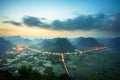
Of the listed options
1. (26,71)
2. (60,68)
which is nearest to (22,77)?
(26,71)

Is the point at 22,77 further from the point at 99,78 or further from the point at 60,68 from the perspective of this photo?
the point at 60,68

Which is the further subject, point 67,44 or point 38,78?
point 67,44

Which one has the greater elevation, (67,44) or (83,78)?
(67,44)

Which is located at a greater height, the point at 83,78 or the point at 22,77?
the point at 22,77

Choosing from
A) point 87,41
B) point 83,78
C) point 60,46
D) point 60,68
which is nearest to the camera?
point 83,78

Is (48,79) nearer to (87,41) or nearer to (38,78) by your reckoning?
(38,78)

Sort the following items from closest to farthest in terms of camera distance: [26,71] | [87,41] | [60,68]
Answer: [26,71], [60,68], [87,41]

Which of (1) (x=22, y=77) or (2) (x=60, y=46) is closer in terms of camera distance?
(1) (x=22, y=77)

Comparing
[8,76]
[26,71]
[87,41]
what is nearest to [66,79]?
[26,71]

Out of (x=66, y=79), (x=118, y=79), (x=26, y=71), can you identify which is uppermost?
(x=26, y=71)

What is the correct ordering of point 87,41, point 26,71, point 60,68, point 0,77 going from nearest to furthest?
point 0,77 → point 26,71 → point 60,68 → point 87,41
